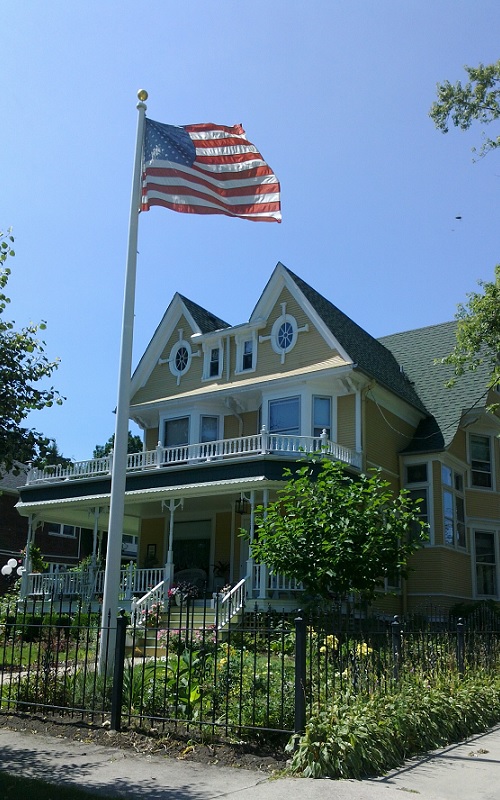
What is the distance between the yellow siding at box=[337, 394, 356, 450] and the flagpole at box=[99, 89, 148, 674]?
10.6 metres

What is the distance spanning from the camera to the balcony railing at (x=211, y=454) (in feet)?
66.5

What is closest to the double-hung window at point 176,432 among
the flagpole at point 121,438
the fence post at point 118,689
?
the flagpole at point 121,438

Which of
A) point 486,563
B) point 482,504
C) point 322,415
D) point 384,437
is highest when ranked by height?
point 322,415

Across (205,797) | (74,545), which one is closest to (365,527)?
(205,797)

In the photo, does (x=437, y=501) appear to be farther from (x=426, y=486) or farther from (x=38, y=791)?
(x=38, y=791)

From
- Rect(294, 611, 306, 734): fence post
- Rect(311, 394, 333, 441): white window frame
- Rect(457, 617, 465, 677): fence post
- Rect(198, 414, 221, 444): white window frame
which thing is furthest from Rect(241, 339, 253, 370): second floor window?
Rect(294, 611, 306, 734): fence post

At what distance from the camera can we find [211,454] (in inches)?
858

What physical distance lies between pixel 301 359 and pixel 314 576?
964cm

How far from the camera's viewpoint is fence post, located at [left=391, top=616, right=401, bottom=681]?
9.52m

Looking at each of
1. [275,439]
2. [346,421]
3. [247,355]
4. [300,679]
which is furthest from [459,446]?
[300,679]

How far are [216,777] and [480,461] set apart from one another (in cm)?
2040

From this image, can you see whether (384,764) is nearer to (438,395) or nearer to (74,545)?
(438,395)

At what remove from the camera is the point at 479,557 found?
25328 millimetres

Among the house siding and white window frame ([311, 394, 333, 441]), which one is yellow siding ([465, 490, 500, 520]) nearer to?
the house siding
